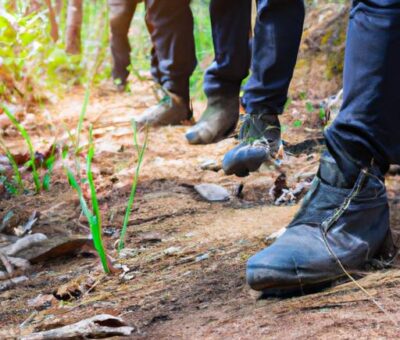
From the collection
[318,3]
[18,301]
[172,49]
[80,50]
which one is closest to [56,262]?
[18,301]

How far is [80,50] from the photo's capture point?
258 inches

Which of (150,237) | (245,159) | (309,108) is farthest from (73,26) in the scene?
(150,237)

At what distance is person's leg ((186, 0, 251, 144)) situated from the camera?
3.01 meters

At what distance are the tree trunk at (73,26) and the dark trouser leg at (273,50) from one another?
3.97 meters

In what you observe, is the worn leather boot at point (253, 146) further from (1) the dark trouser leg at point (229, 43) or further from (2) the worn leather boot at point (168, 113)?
(2) the worn leather boot at point (168, 113)

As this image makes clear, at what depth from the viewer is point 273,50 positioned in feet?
8.52

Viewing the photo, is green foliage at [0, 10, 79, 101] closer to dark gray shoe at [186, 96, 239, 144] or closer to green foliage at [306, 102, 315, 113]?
dark gray shoe at [186, 96, 239, 144]

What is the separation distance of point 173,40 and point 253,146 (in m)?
1.33

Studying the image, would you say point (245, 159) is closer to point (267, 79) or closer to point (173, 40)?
point (267, 79)

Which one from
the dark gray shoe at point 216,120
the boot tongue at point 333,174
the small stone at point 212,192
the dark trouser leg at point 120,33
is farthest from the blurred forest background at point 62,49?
the boot tongue at point 333,174

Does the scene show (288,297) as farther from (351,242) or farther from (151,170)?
(151,170)

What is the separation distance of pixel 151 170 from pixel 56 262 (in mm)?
1055

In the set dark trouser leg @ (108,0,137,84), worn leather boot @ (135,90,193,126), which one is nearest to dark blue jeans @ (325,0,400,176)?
worn leather boot @ (135,90,193,126)

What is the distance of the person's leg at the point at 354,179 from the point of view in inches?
54.2
